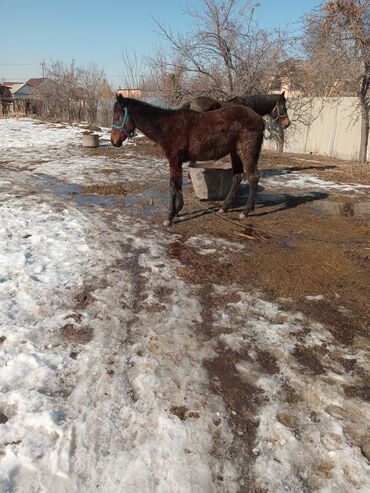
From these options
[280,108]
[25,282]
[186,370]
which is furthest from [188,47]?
[186,370]

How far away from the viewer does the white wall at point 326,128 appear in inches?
507

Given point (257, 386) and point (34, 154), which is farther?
point (34, 154)

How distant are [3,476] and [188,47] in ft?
53.0

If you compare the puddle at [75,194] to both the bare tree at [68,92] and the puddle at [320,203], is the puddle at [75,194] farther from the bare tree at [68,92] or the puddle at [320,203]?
the bare tree at [68,92]

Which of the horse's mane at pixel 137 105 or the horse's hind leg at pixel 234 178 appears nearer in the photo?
the horse's mane at pixel 137 105

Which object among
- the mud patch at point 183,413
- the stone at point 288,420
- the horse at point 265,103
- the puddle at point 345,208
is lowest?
the mud patch at point 183,413

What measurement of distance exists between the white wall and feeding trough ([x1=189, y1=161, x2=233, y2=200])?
26.1 feet

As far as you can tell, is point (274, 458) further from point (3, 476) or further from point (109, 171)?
point (109, 171)

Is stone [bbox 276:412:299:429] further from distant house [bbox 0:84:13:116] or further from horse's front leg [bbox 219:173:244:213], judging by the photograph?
distant house [bbox 0:84:13:116]

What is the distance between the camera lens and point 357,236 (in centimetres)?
550

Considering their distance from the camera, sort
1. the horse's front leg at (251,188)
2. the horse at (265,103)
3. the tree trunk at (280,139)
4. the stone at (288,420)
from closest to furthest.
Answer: the stone at (288,420), the horse's front leg at (251,188), the horse at (265,103), the tree trunk at (280,139)

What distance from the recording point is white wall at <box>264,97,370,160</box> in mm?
12883

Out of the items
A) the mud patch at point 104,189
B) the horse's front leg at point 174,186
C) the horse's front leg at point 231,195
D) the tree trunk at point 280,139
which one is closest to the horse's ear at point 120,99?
the horse's front leg at point 174,186

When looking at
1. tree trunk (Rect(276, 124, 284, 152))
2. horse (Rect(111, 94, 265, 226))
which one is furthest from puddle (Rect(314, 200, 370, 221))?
tree trunk (Rect(276, 124, 284, 152))
